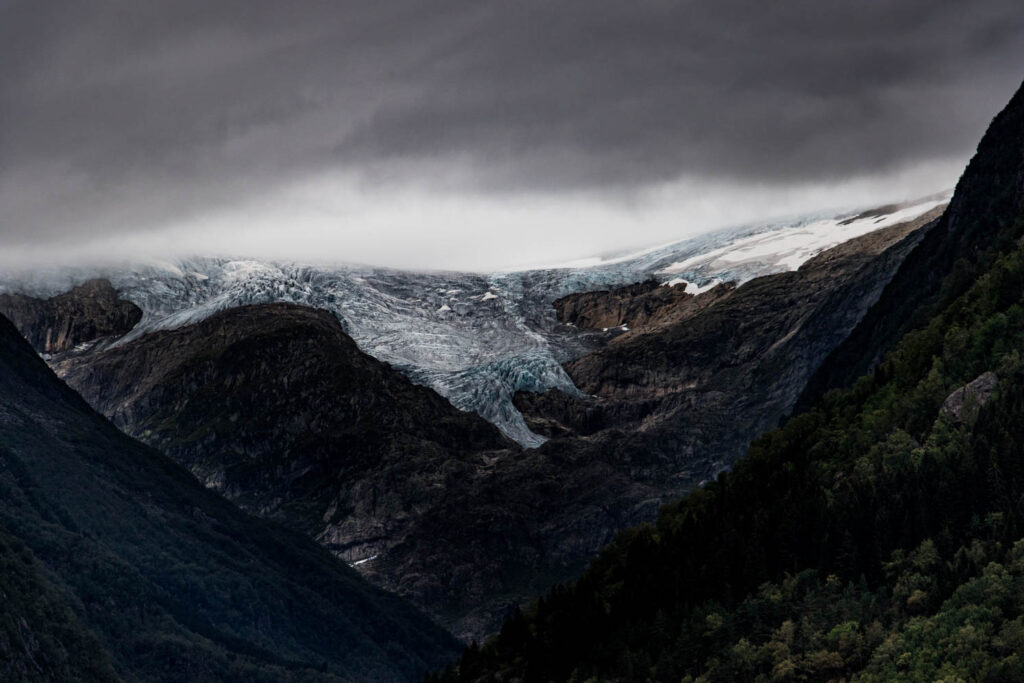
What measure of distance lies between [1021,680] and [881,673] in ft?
66.4

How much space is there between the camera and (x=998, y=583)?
19938cm

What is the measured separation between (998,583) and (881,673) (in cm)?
1498

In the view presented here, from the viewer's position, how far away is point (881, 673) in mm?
199500

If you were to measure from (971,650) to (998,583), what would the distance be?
10771 millimetres

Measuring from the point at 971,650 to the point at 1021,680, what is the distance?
9884 millimetres

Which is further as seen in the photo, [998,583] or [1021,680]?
[998,583]

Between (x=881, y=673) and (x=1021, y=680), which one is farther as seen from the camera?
(x=881, y=673)

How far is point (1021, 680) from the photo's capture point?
18188 cm

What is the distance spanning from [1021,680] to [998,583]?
18.9 m

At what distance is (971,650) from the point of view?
7534 inches
